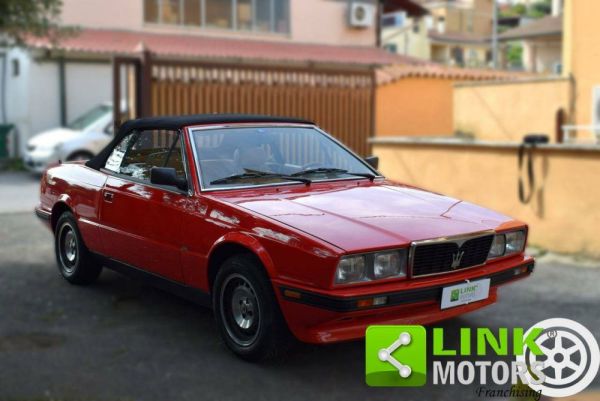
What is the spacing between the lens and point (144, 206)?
5773 millimetres

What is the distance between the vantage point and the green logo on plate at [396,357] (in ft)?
15.0

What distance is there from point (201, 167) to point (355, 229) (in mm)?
1416

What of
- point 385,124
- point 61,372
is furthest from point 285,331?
point 385,124

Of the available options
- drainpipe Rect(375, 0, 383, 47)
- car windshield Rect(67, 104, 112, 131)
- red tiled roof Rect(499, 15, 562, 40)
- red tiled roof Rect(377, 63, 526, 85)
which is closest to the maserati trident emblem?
red tiled roof Rect(377, 63, 526, 85)

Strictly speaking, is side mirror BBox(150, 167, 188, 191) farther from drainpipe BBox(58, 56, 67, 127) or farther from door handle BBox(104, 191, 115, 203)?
drainpipe BBox(58, 56, 67, 127)

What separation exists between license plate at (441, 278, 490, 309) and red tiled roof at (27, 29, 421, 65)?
1656cm

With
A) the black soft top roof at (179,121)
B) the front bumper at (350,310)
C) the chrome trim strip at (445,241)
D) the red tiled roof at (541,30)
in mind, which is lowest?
the front bumper at (350,310)

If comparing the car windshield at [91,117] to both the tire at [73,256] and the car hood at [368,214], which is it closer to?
the tire at [73,256]

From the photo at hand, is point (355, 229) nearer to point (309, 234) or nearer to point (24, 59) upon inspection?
point (309, 234)

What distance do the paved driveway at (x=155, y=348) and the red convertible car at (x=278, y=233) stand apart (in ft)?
0.98

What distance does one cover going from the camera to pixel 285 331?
185 inches

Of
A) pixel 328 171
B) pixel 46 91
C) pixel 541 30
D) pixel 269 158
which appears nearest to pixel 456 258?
pixel 328 171

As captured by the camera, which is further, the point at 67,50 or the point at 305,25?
the point at 305,25

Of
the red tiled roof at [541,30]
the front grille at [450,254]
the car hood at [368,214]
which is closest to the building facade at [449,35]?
the red tiled roof at [541,30]
